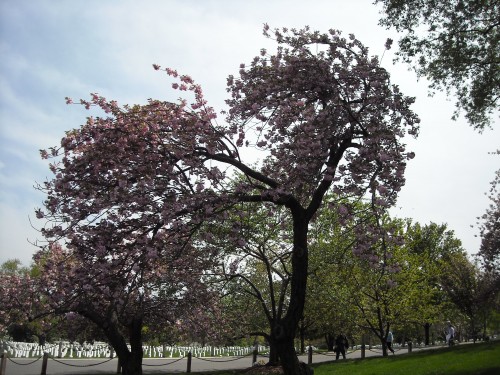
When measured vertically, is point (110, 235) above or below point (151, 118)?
below

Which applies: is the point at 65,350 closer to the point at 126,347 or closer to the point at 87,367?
the point at 87,367

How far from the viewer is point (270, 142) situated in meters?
10.1

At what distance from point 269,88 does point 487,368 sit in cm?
932

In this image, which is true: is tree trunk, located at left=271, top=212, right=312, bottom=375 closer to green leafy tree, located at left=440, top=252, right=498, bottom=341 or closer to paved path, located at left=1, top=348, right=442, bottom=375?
paved path, located at left=1, top=348, right=442, bottom=375

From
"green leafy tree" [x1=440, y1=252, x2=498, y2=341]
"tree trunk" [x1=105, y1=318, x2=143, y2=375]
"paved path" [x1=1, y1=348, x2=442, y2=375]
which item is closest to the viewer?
"tree trunk" [x1=105, y1=318, x2=143, y2=375]

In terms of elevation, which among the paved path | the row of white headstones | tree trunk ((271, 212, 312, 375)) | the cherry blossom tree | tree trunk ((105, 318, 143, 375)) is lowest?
the row of white headstones

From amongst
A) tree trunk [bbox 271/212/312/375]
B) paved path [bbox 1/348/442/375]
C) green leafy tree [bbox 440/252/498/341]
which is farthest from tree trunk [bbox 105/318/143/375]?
green leafy tree [bbox 440/252/498/341]

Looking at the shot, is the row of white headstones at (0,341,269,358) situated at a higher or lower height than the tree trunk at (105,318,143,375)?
lower

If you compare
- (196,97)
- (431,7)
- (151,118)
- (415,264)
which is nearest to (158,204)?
(151,118)

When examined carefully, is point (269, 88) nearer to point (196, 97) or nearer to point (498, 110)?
point (196, 97)

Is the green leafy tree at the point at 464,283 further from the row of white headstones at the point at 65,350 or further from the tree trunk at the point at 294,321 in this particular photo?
the tree trunk at the point at 294,321

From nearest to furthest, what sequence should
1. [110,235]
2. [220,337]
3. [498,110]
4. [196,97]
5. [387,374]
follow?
[110,235], [196,97], [498,110], [387,374], [220,337]

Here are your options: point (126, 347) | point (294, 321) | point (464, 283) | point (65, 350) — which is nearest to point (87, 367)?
point (126, 347)

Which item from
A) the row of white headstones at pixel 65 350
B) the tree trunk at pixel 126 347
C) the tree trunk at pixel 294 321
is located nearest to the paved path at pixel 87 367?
the row of white headstones at pixel 65 350
